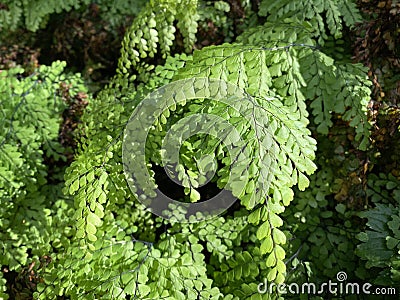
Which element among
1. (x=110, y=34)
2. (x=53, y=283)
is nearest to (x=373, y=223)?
(x=53, y=283)

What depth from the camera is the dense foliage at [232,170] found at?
52.7 inches

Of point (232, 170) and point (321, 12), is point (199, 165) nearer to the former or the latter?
point (232, 170)

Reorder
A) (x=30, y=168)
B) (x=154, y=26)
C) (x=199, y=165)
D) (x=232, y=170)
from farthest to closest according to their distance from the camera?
(x=30, y=168), (x=154, y=26), (x=199, y=165), (x=232, y=170)

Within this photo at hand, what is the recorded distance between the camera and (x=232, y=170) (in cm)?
123

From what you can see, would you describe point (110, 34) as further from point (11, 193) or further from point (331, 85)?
point (331, 85)

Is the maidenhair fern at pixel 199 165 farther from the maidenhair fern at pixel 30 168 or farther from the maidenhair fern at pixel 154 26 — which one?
the maidenhair fern at pixel 30 168

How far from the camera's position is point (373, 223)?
59.0 inches

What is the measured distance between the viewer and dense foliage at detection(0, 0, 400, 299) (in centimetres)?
134

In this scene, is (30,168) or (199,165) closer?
(199,165)

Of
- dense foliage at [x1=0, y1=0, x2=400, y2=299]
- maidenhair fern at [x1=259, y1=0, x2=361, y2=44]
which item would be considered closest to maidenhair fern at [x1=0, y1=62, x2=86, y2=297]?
dense foliage at [x1=0, y1=0, x2=400, y2=299]

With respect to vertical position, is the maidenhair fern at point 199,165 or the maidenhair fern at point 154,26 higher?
the maidenhair fern at point 154,26

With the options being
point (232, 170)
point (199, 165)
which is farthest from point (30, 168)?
point (232, 170)

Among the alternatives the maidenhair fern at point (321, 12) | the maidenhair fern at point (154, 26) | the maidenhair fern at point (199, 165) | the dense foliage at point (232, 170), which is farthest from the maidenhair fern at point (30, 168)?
the maidenhair fern at point (321, 12)

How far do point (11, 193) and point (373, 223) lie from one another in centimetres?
131
